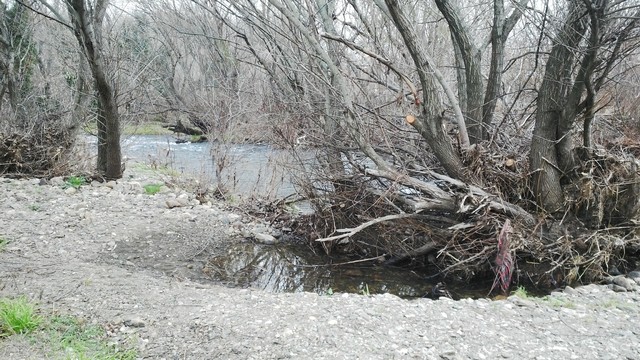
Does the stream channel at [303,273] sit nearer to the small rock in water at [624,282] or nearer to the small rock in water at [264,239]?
the small rock in water at [264,239]

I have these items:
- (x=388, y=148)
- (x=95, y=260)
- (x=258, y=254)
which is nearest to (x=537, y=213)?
(x=388, y=148)

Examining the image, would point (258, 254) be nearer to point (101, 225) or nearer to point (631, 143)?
point (101, 225)

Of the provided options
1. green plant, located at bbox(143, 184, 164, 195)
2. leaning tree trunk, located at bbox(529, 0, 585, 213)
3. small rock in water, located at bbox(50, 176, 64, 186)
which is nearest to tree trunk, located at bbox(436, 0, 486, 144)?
leaning tree trunk, located at bbox(529, 0, 585, 213)

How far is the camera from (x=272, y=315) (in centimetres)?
393

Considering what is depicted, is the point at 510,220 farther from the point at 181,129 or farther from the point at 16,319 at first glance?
the point at 181,129

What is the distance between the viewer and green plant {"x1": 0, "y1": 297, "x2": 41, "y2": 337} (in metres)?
3.44

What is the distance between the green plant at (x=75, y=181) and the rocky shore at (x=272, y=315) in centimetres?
205

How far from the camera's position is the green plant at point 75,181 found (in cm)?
820

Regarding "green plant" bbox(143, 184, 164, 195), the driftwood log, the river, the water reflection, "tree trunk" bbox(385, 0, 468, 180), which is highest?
"tree trunk" bbox(385, 0, 468, 180)

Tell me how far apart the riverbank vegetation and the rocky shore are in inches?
36.7

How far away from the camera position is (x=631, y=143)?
7094 mm

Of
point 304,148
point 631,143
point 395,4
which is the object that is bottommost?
point 304,148

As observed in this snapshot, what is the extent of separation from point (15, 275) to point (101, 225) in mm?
2238

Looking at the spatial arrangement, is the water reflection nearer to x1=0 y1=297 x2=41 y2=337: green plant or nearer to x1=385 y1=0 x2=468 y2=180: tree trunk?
x1=385 y1=0 x2=468 y2=180: tree trunk
